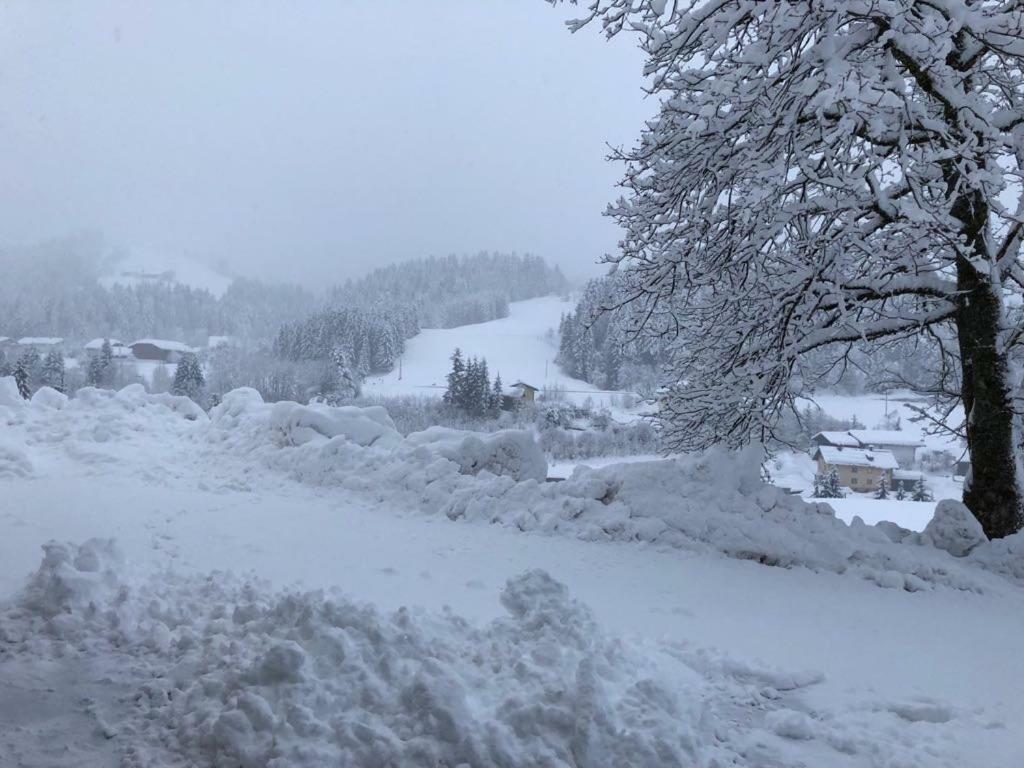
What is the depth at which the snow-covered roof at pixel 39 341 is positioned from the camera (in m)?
15.4

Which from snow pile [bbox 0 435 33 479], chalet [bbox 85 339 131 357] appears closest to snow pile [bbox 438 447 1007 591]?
snow pile [bbox 0 435 33 479]

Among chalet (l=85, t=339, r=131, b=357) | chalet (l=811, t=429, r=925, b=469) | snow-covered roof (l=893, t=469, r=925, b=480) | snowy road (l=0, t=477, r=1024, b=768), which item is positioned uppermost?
chalet (l=85, t=339, r=131, b=357)

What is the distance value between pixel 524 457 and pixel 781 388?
3.22 meters

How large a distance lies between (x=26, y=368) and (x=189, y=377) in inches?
149

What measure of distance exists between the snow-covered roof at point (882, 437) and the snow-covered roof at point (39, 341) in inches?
711

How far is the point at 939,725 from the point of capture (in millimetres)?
3420

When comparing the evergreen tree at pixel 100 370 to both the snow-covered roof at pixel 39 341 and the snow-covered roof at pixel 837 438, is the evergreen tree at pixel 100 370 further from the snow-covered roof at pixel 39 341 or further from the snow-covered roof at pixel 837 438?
the snow-covered roof at pixel 837 438

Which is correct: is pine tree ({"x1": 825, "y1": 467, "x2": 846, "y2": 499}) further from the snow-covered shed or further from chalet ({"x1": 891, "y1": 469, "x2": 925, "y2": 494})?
the snow-covered shed

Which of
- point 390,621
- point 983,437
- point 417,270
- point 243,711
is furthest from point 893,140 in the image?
point 417,270

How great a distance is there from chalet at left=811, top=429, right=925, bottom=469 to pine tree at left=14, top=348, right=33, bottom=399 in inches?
685

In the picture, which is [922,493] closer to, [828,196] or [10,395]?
[828,196]

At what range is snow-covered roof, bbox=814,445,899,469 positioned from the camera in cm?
1542

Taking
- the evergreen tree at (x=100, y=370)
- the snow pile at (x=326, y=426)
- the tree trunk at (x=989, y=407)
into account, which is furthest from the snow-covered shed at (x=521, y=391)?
the tree trunk at (x=989, y=407)

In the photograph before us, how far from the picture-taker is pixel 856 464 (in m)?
16.5
